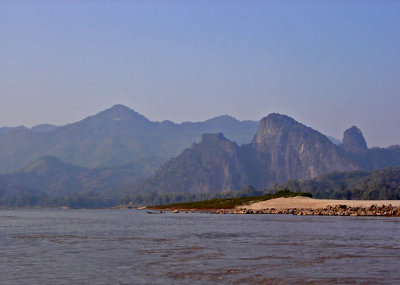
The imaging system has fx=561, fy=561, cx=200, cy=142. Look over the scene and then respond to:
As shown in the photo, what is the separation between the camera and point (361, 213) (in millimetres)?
123062

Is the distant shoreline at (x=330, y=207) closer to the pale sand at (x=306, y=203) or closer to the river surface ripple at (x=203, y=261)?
the pale sand at (x=306, y=203)

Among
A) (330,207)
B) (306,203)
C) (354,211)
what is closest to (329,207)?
(330,207)

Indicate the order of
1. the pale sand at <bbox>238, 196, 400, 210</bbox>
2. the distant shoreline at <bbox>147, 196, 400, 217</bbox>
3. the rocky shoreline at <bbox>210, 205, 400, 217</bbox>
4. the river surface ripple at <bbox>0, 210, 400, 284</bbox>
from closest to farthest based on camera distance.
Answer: the river surface ripple at <bbox>0, 210, 400, 284</bbox> < the rocky shoreline at <bbox>210, 205, 400, 217</bbox> < the distant shoreline at <bbox>147, 196, 400, 217</bbox> < the pale sand at <bbox>238, 196, 400, 210</bbox>

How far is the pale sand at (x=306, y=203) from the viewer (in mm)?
141212

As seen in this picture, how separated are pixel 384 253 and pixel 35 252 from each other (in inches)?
1066

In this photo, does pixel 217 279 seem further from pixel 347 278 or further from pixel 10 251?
pixel 10 251

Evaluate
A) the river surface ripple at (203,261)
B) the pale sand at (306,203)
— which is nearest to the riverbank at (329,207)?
the pale sand at (306,203)

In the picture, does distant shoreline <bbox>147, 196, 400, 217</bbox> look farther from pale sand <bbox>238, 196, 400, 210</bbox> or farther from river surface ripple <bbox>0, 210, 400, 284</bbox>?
river surface ripple <bbox>0, 210, 400, 284</bbox>

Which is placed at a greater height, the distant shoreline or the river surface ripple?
the distant shoreline

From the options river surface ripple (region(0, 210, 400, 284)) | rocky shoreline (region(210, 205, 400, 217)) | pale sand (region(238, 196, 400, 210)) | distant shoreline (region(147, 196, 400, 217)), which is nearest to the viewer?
river surface ripple (region(0, 210, 400, 284))

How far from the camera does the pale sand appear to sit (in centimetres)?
14121

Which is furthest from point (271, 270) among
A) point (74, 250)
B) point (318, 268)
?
point (74, 250)

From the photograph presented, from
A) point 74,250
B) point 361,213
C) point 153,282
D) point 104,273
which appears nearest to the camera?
point 153,282

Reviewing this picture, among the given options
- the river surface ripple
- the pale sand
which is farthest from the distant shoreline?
the river surface ripple
